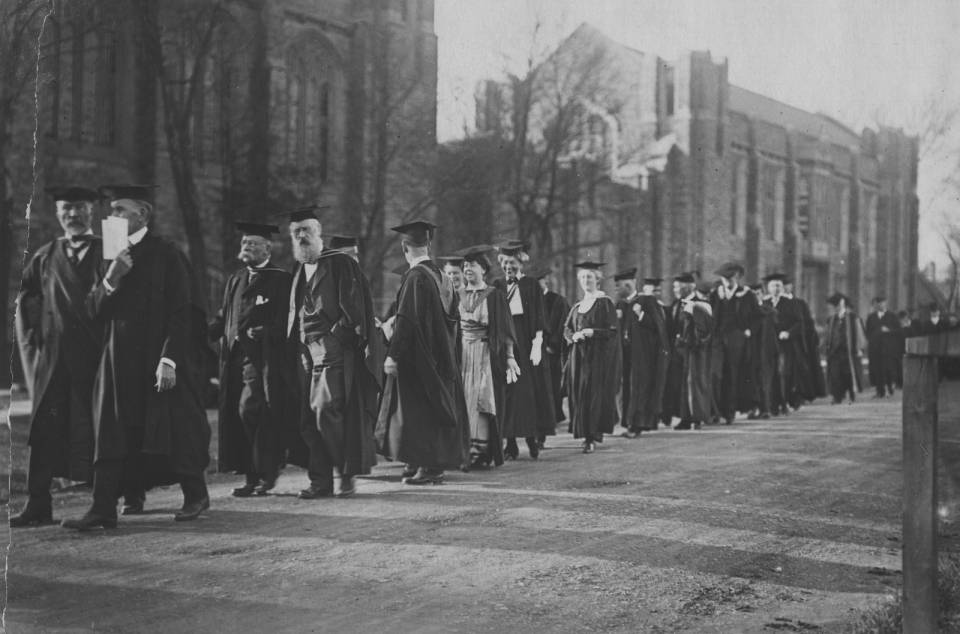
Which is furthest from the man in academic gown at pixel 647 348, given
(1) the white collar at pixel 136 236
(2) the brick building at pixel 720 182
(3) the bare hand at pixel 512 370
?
(1) the white collar at pixel 136 236

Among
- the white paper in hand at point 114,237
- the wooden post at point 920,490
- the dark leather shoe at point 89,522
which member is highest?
the white paper in hand at point 114,237

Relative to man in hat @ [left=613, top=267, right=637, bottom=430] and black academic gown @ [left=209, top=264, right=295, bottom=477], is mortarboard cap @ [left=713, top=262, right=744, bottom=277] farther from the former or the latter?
black academic gown @ [left=209, top=264, right=295, bottom=477]

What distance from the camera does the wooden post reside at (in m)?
4.09

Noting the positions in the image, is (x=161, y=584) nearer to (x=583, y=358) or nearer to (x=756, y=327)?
(x=583, y=358)

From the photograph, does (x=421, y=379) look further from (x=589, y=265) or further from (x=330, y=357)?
(x=589, y=265)

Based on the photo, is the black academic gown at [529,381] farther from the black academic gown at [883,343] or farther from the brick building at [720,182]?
the black academic gown at [883,343]

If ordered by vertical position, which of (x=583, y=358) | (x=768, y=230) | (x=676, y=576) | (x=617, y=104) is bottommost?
(x=676, y=576)

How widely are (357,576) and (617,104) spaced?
18163 mm

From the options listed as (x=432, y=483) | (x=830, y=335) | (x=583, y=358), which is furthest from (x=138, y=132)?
(x=830, y=335)

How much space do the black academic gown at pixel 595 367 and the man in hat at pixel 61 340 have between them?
6.14 metres

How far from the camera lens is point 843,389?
17.5m

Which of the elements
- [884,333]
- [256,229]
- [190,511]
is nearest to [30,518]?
[190,511]

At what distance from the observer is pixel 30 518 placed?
19.7ft

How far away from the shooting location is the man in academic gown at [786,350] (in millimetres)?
16625
